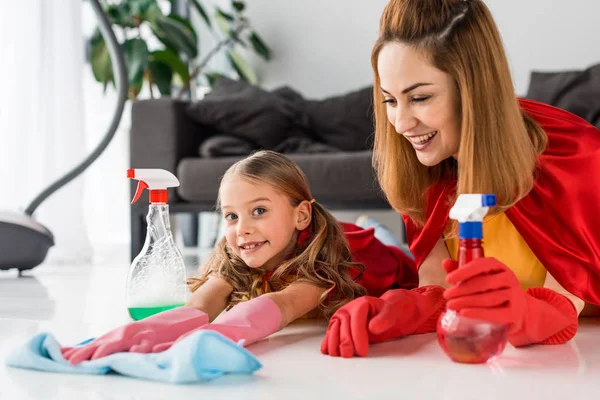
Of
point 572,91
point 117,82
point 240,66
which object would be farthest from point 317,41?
point 117,82

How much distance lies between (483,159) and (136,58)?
9.65 ft

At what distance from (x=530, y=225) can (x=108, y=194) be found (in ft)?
10.9

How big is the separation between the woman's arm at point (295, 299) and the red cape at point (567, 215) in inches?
15.7

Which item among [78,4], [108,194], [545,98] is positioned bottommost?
[108,194]

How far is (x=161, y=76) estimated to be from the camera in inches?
162

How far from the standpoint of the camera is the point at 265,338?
1326 millimetres

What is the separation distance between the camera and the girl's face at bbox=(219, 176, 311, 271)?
4.74 ft

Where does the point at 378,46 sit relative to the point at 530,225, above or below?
above

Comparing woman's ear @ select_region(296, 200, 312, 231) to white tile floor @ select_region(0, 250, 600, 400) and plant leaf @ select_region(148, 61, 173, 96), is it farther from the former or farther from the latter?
plant leaf @ select_region(148, 61, 173, 96)

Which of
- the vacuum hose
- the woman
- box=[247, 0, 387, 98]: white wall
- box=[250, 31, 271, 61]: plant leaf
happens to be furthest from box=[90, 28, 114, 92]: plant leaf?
the woman

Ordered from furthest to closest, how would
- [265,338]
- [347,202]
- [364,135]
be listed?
[364,135], [347,202], [265,338]

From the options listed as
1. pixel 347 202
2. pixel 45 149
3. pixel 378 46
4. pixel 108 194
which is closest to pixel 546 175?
pixel 378 46

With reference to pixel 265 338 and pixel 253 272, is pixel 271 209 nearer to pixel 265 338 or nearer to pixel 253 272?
pixel 253 272

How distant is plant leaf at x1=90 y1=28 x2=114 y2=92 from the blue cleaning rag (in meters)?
3.10
